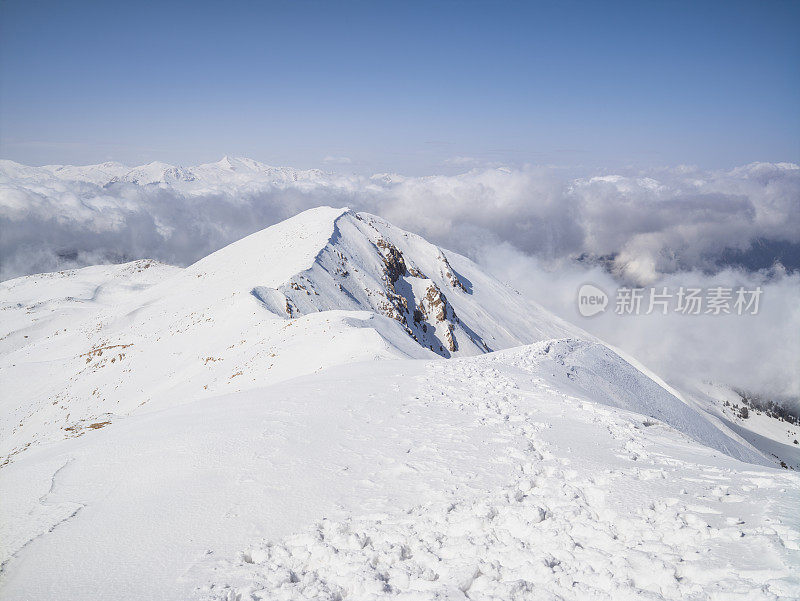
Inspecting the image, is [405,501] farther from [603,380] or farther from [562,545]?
[603,380]

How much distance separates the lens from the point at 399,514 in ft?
21.5

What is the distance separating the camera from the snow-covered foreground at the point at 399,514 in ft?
16.9

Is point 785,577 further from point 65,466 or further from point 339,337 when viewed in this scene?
point 339,337

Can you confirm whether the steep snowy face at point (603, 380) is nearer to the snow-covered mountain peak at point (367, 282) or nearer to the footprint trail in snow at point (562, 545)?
the footprint trail in snow at point (562, 545)

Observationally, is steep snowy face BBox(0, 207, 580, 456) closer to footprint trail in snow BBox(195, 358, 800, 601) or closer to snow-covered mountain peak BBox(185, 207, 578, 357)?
snow-covered mountain peak BBox(185, 207, 578, 357)

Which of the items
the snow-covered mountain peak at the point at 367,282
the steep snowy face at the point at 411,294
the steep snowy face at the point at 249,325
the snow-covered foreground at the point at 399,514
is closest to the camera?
the snow-covered foreground at the point at 399,514

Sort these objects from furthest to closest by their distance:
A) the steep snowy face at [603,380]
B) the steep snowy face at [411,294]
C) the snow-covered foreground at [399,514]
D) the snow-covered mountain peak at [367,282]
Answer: the snow-covered mountain peak at [367,282]
the steep snowy face at [411,294]
the steep snowy face at [603,380]
the snow-covered foreground at [399,514]

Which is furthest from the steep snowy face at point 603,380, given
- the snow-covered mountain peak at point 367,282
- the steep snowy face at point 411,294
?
the snow-covered mountain peak at point 367,282

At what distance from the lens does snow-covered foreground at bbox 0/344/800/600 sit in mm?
5137

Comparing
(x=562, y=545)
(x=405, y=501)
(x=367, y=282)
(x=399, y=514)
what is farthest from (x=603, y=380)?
(x=367, y=282)

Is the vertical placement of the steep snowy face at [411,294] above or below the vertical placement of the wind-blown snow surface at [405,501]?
below

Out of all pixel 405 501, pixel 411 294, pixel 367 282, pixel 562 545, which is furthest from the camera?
pixel 411 294

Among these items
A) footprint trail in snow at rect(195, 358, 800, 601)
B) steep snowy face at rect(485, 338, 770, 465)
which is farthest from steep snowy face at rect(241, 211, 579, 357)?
footprint trail in snow at rect(195, 358, 800, 601)

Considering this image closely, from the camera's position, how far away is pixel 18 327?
84000mm
